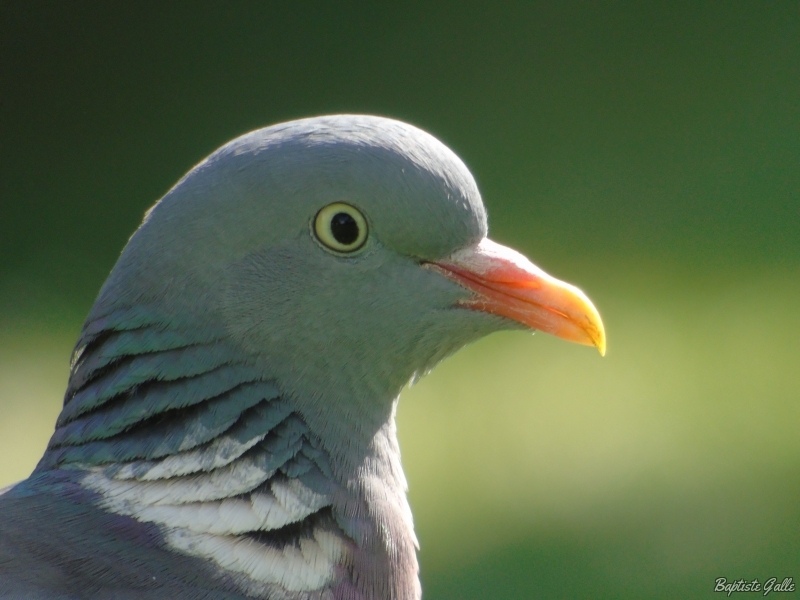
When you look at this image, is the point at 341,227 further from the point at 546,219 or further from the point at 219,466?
the point at 546,219

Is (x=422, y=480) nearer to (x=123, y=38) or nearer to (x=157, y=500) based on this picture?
(x=157, y=500)

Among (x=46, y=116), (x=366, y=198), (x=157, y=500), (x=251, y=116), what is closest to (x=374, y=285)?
(x=366, y=198)

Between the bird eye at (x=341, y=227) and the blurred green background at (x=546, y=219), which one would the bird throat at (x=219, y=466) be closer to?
the bird eye at (x=341, y=227)

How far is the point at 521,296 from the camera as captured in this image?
241 centimetres

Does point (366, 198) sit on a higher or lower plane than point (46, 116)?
lower

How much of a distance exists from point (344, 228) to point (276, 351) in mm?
320

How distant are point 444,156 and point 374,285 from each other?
0.34 meters

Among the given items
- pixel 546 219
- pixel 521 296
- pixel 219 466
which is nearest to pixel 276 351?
pixel 219 466

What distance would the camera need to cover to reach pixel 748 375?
24.2 ft

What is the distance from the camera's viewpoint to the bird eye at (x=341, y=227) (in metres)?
2.27

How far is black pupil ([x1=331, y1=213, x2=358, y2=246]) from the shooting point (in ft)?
7.46

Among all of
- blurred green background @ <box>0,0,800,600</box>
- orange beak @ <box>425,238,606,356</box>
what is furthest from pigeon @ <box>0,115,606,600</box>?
blurred green background @ <box>0,0,800,600</box>

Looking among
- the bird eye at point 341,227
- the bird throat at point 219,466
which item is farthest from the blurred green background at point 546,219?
the bird eye at point 341,227

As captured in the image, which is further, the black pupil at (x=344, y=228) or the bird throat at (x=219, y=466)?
the black pupil at (x=344, y=228)
